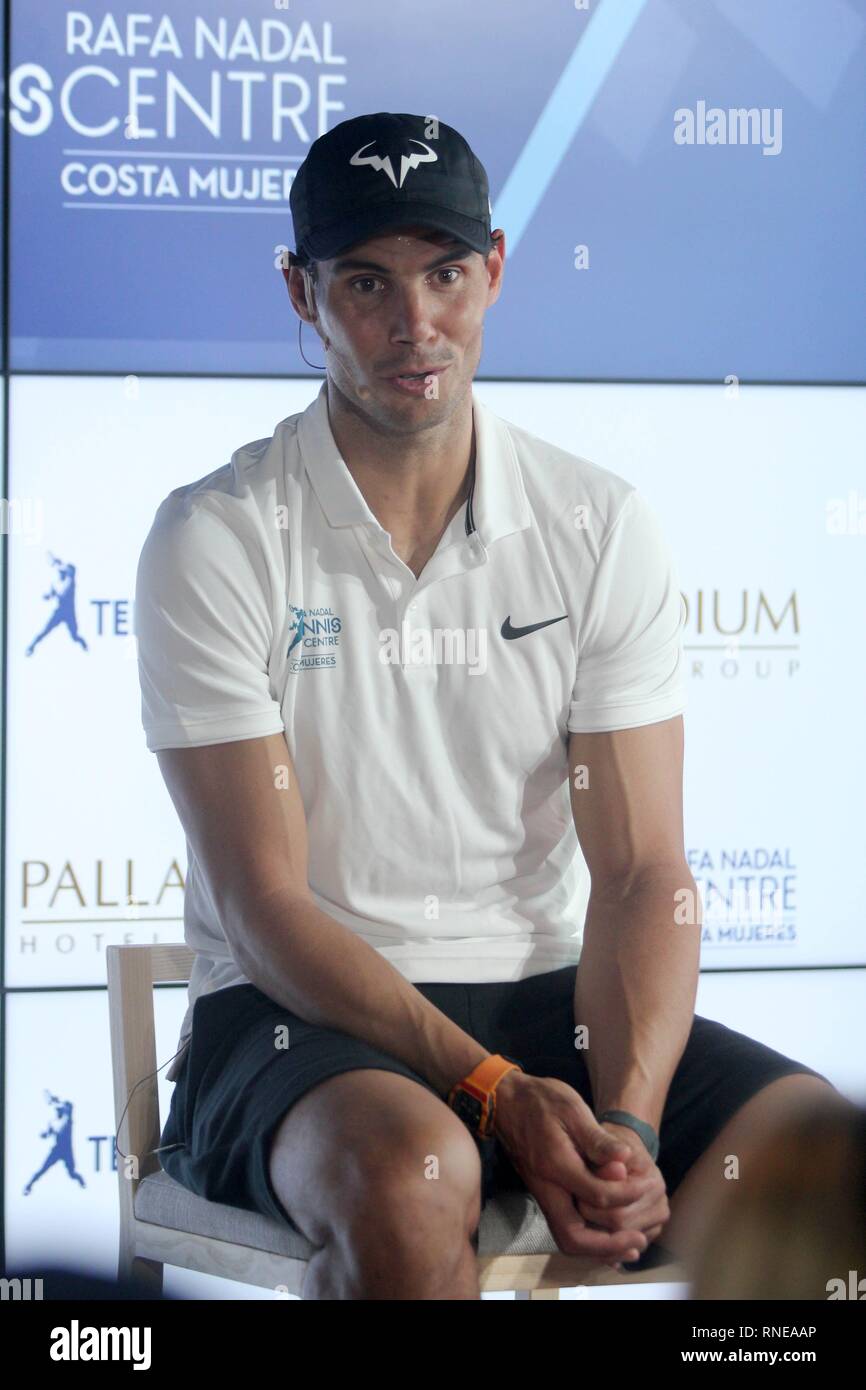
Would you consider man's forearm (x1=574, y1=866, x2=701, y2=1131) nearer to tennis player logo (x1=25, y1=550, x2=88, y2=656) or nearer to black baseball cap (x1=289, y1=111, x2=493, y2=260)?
black baseball cap (x1=289, y1=111, x2=493, y2=260)

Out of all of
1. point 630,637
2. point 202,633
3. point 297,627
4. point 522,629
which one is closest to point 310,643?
point 297,627

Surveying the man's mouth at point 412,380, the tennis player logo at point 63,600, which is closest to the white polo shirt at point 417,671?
the man's mouth at point 412,380

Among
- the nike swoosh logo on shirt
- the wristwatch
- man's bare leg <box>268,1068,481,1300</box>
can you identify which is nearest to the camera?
man's bare leg <box>268,1068,481,1300</box>

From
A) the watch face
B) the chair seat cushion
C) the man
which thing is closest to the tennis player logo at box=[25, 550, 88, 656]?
the man

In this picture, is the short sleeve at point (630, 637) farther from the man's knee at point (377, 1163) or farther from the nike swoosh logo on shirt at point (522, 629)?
the man's knee at point (377, 1163)

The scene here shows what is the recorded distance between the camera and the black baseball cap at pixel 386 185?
168 cm

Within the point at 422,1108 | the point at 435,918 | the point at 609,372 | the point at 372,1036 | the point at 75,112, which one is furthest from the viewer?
the point at 609,372

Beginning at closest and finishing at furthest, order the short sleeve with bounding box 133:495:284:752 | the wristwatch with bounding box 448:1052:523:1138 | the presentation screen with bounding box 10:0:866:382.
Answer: the wristwatch with bounding box 448:1052:523:1138 < the short sleeve with bounding box 133:495:284:752 < the presentation screen with bounding box 10:0:866:382

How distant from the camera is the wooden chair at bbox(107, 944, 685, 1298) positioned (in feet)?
4.92

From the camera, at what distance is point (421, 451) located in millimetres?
1786

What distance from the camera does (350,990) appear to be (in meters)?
1.51
